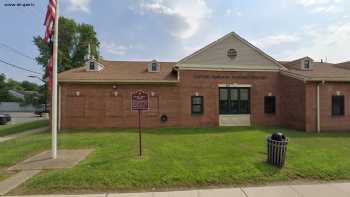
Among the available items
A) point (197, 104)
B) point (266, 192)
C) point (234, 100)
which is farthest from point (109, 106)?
point (266, 192)

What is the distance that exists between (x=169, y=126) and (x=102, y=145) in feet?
25.2

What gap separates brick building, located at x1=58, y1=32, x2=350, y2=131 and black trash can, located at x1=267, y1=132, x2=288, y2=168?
1015cm

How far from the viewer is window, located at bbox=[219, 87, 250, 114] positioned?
63.8 feet

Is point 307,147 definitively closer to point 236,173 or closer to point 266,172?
point 266,172

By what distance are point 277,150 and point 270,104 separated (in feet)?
42.1

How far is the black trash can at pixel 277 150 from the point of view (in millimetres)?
7809

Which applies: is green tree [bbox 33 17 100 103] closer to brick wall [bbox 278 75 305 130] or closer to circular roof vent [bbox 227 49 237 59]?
circular roof vent [bbox 227 49 237 59]

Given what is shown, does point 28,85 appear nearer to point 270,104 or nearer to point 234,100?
point 234,100

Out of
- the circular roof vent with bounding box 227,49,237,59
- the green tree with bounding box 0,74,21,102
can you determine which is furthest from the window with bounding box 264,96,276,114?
the green tree with bounding box 0,74,21,102

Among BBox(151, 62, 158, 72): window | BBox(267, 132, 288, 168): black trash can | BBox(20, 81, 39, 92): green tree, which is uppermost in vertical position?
BBox(20, 81, 39, 92): green tree

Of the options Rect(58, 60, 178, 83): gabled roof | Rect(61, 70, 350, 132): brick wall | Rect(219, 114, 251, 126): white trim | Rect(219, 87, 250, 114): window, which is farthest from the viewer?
Rect(219, 87, 250, 114): window

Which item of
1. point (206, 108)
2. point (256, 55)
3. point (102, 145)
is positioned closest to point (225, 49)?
point (256, 55)

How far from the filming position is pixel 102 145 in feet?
37.3

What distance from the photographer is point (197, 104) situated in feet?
62.9
